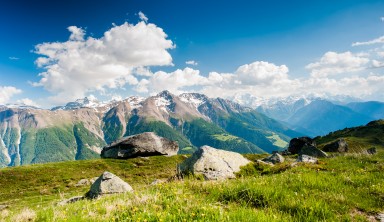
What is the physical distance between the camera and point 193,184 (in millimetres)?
10258

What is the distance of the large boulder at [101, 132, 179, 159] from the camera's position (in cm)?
7581

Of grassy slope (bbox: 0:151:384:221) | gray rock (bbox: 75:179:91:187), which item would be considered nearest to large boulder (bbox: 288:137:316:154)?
gray rock (bbox: 75:179:91:187)

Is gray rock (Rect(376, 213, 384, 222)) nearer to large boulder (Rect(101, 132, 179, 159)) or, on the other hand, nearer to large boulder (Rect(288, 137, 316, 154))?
large boulder (Rect(101, 132, 179, 159))

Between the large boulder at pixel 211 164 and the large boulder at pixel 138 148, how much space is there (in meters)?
57.1

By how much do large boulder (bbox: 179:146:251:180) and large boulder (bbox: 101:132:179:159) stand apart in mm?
57068

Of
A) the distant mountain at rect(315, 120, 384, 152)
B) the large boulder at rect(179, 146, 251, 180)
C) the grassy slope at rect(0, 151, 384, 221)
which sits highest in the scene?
the grassy slope at rect(0, 151, 384, 221)

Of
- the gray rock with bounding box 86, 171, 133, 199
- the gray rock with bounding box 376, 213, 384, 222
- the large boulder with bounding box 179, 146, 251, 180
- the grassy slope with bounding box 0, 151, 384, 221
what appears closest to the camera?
the grassy slope with bounding box 0, 151, 384, 221

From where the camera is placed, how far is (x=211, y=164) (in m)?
19.6

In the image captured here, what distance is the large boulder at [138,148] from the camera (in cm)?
7581

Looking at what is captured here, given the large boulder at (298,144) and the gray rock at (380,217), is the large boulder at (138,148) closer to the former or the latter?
the large boulder at (298,144)

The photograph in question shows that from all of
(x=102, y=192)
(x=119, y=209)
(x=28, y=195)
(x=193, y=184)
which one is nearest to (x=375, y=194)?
(x=193, y=184)

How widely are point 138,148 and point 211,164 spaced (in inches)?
2328

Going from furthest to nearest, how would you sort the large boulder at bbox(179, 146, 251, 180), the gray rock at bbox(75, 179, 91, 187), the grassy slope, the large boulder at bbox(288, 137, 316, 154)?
the large boulder at bbox(288, 137, 316, 154), the gray rock at bbox(75, 179, 91, 187), the large boulder at bbox(179, 146, 251, 180), the grassy slope

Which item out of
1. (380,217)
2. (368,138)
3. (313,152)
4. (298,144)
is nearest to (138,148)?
(313,152)
